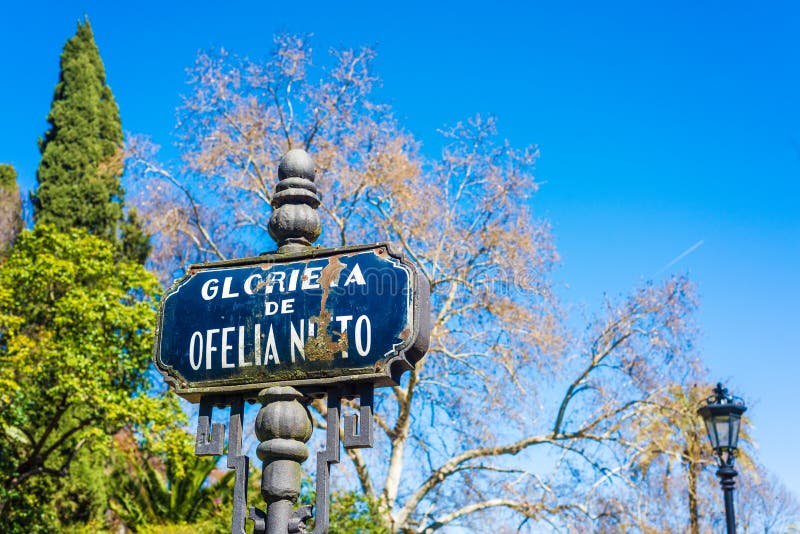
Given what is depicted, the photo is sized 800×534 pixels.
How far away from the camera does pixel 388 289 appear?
3.75 m

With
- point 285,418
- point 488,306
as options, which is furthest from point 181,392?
point 488,306

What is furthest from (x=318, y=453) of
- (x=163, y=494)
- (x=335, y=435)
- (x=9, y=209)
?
(x=9, y=209)

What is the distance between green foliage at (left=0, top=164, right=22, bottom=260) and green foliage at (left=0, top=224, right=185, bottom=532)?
312 inches

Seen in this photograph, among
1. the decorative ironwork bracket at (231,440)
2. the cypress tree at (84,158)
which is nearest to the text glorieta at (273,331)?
the decorative ironwork bracket at (231,440)

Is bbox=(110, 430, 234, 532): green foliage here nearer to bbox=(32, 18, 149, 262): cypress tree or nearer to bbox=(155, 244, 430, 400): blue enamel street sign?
bbox=(32, 18, 149, 262): cypress tree

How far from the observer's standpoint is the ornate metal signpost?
11.9 feet

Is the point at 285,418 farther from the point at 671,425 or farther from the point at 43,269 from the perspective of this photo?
the point at 671,425

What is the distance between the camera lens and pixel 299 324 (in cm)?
376

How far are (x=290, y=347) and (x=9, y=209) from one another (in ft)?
80.7

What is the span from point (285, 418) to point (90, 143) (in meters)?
24.0

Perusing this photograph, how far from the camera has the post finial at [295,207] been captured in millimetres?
4137

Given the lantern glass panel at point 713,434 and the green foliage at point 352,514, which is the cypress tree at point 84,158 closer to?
the green foliage at point 352,514

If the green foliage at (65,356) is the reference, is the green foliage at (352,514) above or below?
below

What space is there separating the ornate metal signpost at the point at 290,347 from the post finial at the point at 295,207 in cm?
8
